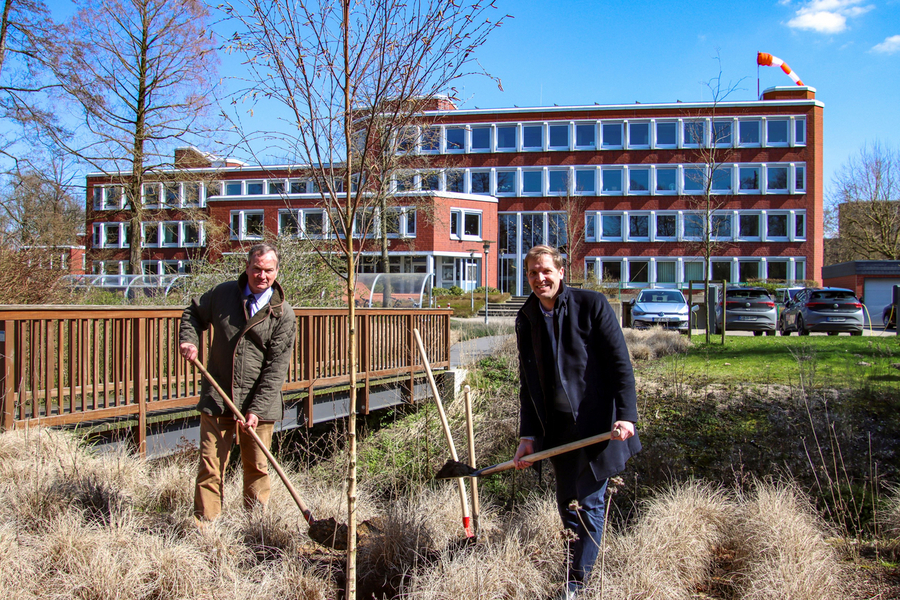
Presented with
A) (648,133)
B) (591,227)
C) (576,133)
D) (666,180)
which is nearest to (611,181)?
(591,227)

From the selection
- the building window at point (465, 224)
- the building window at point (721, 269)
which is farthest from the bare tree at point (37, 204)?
the building window at point (721, 269)

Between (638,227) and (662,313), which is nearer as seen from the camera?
(662,313)

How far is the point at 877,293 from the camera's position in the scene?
101ft

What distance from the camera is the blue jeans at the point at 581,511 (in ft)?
10.3

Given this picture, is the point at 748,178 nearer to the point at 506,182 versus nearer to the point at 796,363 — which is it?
the point at 506,182

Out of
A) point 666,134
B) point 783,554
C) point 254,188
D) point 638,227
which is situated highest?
point 666,134

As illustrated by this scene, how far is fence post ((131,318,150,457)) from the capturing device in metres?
5.71

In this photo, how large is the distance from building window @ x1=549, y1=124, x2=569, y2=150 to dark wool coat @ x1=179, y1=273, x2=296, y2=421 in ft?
139

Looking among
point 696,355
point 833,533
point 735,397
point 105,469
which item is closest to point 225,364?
point 105,469

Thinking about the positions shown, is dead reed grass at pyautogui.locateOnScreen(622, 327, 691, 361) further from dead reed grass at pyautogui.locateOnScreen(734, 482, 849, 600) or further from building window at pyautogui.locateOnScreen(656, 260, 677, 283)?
building window at pyautogui.locateOnScreen(656, 260, 677, 283)

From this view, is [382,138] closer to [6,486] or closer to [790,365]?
[6,486]

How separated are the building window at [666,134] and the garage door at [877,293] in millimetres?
16188

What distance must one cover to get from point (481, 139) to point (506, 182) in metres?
3.57

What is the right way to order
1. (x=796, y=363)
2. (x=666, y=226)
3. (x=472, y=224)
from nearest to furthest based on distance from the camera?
1. (x=796, y=363)
2. (x=472, y=224)
3. (x=666, y=226)
